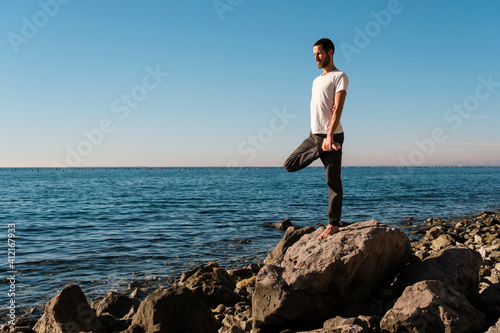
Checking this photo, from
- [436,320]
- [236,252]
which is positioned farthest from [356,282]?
[236,252]

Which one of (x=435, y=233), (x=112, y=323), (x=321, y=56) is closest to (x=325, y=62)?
(x=321, y=56)

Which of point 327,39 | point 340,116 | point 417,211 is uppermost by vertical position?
point 327,39

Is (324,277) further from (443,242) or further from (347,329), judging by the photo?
(443,242)

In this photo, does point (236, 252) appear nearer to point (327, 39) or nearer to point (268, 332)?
point (268, 332)

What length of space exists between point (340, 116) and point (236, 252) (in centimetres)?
956

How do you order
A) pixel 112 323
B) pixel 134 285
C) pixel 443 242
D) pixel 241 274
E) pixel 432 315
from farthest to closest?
1. pixel 443 242
2. pixel 241 274
3. pixel 134 285
4. pixel 112 323
5. pixel 432 315

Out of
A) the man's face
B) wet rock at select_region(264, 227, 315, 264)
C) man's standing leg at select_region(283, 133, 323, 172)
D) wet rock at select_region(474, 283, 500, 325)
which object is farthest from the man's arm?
wet rock at select_region(264, 227, 315, 264)

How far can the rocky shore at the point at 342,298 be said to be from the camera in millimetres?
5457

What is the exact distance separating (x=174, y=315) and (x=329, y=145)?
3551 millimetres

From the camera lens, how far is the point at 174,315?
6.21 metres

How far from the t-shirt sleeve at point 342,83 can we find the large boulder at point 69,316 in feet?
18.5

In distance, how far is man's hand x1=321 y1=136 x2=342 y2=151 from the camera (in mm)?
6145

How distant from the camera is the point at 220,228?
67.6 feet

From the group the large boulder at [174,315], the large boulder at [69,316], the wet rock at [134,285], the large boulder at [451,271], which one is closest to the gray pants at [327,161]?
the large boulder at [451,271]
